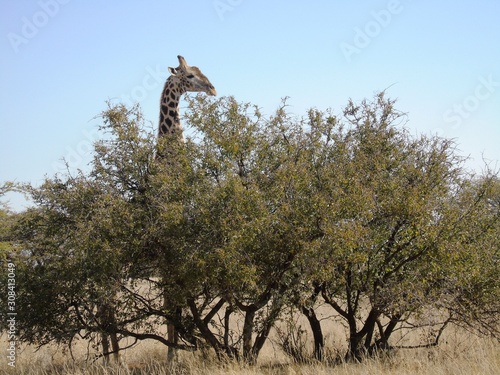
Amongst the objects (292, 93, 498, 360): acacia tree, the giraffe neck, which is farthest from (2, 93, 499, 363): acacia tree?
the giraffe neck

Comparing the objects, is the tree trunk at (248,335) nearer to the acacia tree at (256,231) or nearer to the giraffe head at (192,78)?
the acacia tree at (256,231)

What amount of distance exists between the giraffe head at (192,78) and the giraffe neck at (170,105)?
0.14 m

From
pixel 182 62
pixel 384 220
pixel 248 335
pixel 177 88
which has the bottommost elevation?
pixel 248 335

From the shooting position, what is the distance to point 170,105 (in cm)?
1295

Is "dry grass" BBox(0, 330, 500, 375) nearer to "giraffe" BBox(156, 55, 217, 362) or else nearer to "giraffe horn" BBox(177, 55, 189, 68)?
"giraffe" BBox(156, 55, 217, 362)

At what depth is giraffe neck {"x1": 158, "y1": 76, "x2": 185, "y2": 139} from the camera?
42.0 ft

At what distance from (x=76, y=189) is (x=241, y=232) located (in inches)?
114

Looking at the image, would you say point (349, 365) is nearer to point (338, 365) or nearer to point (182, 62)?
point (338, 365)

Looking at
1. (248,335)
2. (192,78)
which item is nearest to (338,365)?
(248,335)

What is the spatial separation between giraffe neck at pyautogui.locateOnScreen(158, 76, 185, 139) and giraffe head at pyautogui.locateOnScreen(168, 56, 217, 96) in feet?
0.47

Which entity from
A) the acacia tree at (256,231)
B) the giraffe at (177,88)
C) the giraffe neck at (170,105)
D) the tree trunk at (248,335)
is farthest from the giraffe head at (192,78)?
the tree trunk at (248,335)

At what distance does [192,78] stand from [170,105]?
0.77m

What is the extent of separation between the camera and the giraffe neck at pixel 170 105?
42.0 ft

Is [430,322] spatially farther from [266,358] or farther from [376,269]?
[266,358]
